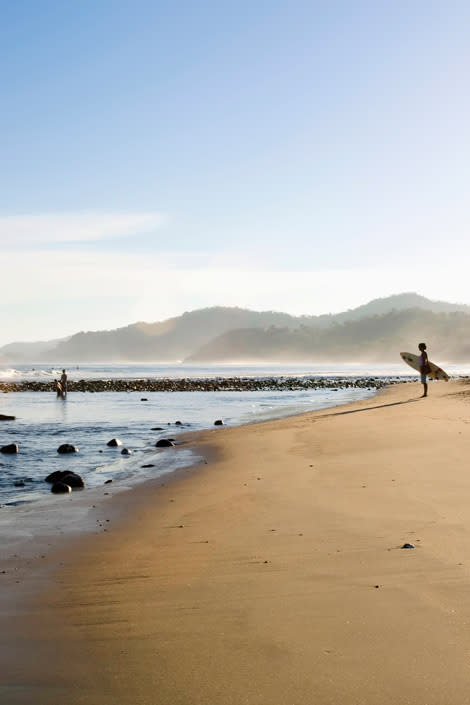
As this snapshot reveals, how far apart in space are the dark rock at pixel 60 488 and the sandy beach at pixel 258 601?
172cm

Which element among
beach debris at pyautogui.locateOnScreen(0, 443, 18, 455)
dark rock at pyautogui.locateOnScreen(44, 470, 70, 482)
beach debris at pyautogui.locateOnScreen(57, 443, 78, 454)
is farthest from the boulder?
beach debris at pyautogui.locateOnScreen(0, 443, 18, 455)

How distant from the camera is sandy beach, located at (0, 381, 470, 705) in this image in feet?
13.5

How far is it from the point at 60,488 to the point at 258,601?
24.2 feet

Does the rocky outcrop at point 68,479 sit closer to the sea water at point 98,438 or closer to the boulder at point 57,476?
the boulder at point 57,476

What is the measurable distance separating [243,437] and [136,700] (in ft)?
50.3

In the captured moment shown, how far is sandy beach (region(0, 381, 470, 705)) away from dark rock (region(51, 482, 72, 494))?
1.72 m

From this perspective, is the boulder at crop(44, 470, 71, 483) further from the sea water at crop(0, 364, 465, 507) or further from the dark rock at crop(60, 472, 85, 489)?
the dark rock at crop(60, 472, 85, 489)

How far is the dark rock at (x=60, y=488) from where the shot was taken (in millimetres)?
11961

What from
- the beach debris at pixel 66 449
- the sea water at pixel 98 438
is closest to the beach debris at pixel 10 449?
the sea water at pixel 98 438

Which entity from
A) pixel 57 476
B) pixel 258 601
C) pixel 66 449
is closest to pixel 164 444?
pixel 66 449

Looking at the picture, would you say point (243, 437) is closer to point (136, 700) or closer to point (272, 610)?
point (272, 610)

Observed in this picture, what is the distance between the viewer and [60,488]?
39.4ft

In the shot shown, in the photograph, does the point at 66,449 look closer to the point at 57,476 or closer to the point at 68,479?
the point at 57,476

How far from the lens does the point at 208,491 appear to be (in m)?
11.1
